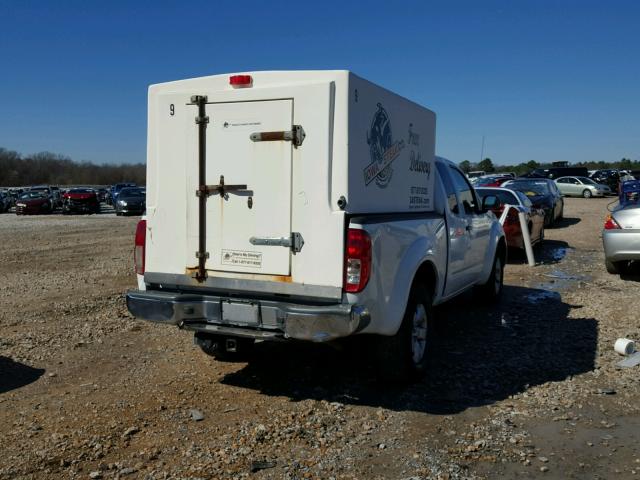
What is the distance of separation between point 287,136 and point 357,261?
1.05 meters

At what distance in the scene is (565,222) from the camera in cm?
2294

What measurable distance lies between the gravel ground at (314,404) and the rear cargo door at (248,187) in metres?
1.19

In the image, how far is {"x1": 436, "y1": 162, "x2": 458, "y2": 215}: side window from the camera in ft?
21.3

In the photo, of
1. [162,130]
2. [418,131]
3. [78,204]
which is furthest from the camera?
[78,204]

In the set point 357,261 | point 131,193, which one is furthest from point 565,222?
point 131,193

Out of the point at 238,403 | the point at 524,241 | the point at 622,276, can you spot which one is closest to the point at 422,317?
the point at 238,403

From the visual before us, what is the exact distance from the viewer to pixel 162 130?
495 centimetres

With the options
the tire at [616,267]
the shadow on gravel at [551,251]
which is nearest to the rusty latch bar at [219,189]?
the tire at [616,267]

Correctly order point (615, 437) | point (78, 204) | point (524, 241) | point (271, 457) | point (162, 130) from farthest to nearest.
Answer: point (78, 204) < point (524, 241) < point (162, 130) < point (615, 437) < point (271, 457)

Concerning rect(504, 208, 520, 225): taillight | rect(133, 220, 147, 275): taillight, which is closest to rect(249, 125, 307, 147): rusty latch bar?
rect(133, 220, 147, 275): taillight

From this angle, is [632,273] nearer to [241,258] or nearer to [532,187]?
[241,258]

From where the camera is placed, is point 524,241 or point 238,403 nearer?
point 238,403

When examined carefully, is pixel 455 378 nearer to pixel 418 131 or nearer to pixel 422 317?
pixel 422 317

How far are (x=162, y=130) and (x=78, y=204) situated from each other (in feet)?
107
